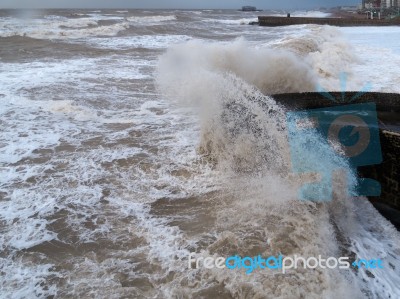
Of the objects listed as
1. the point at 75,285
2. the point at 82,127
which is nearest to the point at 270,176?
the point at 75,285

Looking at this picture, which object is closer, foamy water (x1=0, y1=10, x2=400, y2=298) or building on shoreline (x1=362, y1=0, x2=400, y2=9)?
foamy water (x1=0, y1=10, x2=400, y2=298)

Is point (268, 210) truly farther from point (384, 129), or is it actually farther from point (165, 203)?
point (384, 129)

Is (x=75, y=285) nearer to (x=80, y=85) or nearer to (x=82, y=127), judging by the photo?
(x=82, y=127)

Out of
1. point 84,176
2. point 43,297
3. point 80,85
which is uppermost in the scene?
point 80,85

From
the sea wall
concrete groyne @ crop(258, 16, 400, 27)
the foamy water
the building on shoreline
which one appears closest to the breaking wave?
the foamy water

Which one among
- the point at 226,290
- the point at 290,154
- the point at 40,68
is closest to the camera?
the point at 226,290

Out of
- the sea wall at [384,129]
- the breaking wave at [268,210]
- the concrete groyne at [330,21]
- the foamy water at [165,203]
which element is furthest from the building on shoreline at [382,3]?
the breaking wave at [268,210]

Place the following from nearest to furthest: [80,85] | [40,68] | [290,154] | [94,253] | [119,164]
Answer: [94,253]
[290,154]
[119,164]
[80,85]
[40,68]

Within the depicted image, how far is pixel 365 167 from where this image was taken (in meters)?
4.28

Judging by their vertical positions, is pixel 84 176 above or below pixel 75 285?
above

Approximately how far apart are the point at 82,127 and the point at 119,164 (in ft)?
6.48

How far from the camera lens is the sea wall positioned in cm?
399

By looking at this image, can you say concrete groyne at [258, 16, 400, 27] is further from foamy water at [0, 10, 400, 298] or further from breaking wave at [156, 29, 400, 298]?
breaking wave at [156, 29, 400, 298]

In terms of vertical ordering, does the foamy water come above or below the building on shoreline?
below
